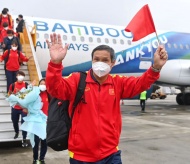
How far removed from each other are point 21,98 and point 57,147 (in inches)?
130

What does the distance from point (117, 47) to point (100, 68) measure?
40.9 feet

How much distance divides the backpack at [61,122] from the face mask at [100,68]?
15cm

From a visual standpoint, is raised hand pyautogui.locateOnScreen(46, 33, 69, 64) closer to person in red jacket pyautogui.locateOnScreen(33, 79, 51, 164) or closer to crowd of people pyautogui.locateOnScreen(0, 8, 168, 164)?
crowd of people pyautogui.locateOnScreen(0, 8, 168, 164)

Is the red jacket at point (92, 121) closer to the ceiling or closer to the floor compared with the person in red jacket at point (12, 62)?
closer to the floor

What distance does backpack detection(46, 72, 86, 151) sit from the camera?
9.91 ft

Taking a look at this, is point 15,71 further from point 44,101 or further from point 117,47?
point 117,47

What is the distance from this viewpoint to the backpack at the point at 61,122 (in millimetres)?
3020

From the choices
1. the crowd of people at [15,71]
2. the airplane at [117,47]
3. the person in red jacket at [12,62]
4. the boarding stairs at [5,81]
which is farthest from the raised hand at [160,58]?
the airplane at [117,47]

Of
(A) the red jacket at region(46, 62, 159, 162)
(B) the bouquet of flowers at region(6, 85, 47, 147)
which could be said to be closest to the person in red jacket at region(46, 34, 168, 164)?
(A) the red jacket at region(46, 62, 159, 162)

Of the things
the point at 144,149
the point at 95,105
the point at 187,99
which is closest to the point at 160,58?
the point at 95,105

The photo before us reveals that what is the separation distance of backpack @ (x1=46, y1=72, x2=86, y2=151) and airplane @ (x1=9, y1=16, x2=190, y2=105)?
10.5m

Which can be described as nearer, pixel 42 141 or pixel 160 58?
pixel 160 58

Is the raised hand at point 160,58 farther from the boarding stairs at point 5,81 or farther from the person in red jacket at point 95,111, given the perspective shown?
the boarding stairs at point 5,81

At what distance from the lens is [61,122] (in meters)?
3.04
